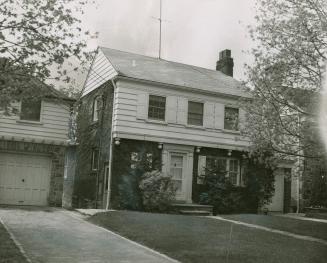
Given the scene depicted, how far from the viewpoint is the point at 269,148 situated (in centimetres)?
1480

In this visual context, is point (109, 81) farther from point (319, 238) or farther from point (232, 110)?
point (319, 238)

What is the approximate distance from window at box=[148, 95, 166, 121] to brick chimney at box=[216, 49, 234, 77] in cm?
812

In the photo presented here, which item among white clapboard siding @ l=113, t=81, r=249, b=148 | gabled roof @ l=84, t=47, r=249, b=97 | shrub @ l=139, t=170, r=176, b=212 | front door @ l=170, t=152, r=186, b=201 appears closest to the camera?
shrub @ l=139, t=170, r=176, b=212

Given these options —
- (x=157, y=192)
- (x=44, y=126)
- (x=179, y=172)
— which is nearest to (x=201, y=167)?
(x=179, y=172)

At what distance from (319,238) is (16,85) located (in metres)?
9.31

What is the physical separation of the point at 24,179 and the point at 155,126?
6.33 metres

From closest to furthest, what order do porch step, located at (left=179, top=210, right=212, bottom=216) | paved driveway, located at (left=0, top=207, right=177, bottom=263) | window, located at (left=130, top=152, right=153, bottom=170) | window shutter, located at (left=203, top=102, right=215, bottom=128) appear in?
paved driveway, located at (left=0, top=207, right=177, bottom=263)
porch step, located at (left=179, top=210, right=212, bottom=216)
window, located at (left=130, top=152, right=153, bottom=170)
window shutter, located at (left=203, top=102, right=215, bottom=128)

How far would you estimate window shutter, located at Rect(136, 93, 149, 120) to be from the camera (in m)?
20.9

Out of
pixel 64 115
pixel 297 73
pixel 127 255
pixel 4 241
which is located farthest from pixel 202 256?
pixel 64 115

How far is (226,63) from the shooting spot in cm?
2873

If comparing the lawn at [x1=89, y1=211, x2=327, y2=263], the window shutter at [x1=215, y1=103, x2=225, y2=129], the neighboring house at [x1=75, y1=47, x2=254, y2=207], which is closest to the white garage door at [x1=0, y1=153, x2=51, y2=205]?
the neighboring house at [x1=75, y1=47, x2=254, y2=207]

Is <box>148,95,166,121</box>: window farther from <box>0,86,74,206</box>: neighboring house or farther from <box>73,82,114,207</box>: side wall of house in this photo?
<box>0,86,74,206</box>: neighboring house

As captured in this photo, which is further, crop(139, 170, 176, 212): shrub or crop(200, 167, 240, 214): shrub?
crop(200, 167, 240, 214): shrub

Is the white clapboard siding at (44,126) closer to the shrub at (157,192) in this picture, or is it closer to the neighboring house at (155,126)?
the neighboring house at (155,126)
